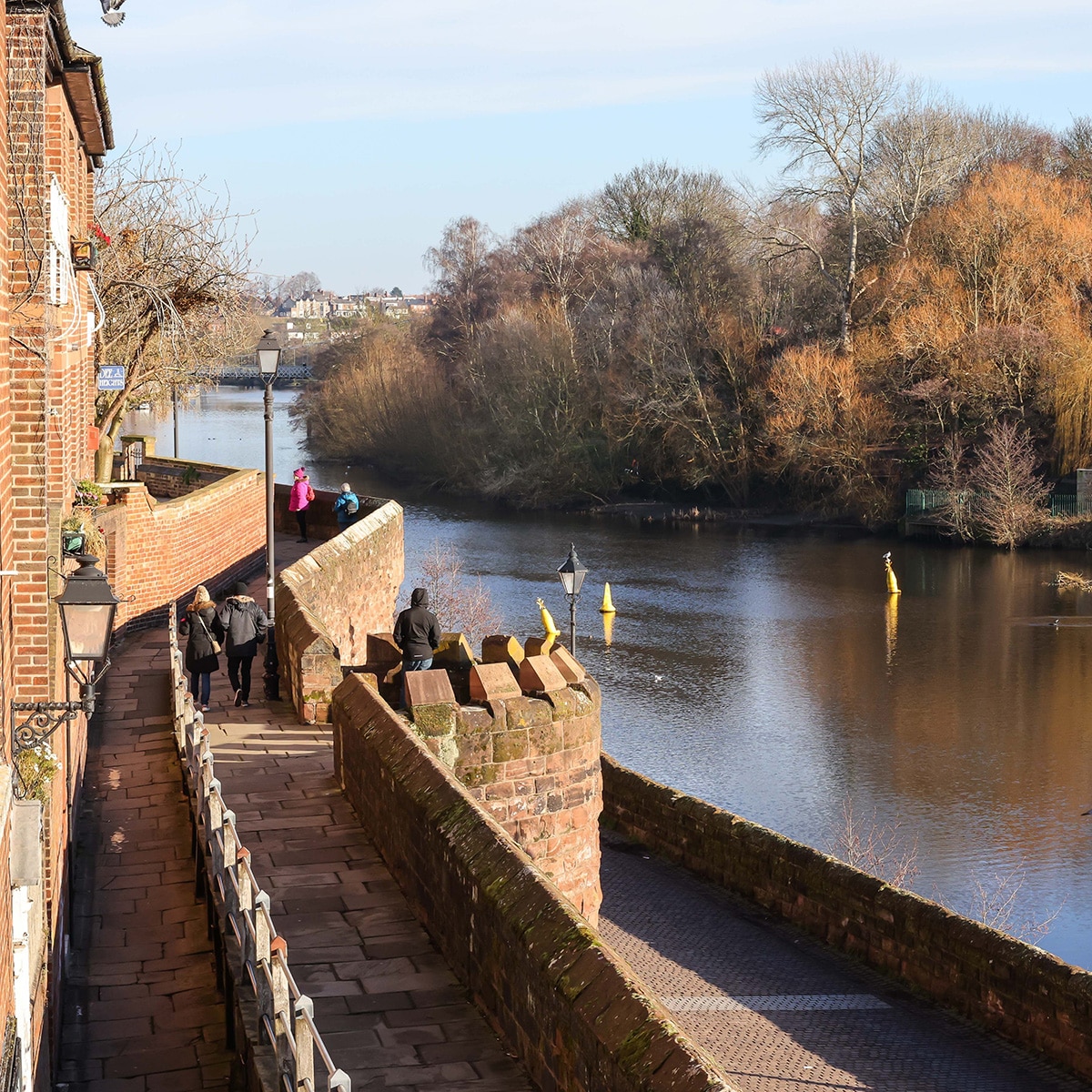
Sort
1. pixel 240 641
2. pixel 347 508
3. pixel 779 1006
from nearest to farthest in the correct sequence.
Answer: pixel 240 641 → pixel 779 1006 → pixel 347 508

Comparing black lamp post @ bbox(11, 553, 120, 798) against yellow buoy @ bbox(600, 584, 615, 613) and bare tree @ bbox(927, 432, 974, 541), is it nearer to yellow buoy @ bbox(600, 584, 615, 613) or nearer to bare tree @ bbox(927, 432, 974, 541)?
yellow buoy @ bbox(600, 584, 615, 613)

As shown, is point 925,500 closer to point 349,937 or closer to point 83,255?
point 83,255

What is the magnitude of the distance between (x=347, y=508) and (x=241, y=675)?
10579 mm

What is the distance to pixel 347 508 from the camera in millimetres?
23016

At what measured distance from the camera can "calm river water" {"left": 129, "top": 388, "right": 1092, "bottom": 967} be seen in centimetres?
2348

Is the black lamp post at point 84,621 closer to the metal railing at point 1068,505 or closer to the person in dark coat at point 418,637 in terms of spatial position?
the person in dark coat at point 418,637

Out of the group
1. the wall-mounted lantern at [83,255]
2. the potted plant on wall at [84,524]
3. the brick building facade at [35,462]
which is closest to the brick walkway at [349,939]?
the brick building facade at [35,462]

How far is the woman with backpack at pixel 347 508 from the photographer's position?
75.1 ft

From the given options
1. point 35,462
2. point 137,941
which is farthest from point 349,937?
point 35,462

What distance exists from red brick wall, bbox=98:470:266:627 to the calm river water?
8.50 m

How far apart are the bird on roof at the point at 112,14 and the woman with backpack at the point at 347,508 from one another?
41.7ft

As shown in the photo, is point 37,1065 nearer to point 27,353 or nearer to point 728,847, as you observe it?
point 27,353

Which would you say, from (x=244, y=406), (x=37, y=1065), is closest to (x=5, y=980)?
(x=37, y=1065)

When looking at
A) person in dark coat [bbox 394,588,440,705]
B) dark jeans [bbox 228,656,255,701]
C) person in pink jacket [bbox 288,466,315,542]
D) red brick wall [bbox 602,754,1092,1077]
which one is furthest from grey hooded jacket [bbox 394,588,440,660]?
person in pink jacket [bbox 288,466,315,542]
